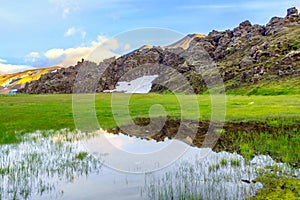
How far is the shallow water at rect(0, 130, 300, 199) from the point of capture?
45.8 ft

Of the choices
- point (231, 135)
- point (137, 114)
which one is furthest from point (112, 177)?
point (137, 114)

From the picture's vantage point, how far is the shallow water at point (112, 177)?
14.0 m

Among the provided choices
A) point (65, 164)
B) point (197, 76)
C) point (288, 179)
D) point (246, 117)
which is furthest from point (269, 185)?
point (197, 76)

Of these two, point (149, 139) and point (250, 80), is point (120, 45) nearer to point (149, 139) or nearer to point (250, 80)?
point (149, 139)

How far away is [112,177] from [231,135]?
15896 mm

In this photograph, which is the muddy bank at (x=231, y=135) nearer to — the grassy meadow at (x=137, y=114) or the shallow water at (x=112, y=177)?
the shallow water at (x=112, y=177)

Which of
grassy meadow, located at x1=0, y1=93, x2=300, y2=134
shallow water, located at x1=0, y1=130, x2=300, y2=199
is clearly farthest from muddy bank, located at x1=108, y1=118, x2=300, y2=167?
grassy meadow, located at x1=0, y1=93, x2=300, y2=134

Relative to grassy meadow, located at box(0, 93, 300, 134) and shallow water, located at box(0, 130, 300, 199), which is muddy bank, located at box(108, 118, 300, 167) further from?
grassy meadow, located at box(0, 93, 300, 134)

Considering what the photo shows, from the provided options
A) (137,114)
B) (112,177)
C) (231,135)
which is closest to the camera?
(112,177)

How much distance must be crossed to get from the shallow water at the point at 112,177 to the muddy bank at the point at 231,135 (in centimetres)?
174

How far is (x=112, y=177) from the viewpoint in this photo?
16.8m

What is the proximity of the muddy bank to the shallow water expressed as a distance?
174 centimetres

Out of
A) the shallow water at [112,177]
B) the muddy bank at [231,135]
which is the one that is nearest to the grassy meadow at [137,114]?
the muddy bank at [231,135]

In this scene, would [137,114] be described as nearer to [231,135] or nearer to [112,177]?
[231,135]
